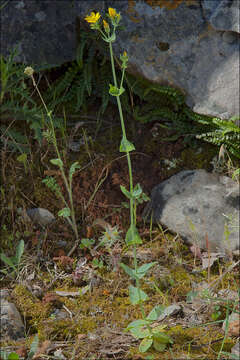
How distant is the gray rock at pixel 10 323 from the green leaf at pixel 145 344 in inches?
26.2

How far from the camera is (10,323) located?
7.63 feet

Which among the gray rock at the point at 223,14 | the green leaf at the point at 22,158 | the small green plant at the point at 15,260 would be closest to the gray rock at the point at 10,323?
the small green plant at the point at 15,260

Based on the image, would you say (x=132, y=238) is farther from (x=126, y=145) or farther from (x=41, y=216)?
(x=41, y=216)

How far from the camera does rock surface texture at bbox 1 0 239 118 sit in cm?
329

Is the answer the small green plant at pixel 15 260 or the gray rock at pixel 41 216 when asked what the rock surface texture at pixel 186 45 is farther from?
the small green plant at pixel 15 260

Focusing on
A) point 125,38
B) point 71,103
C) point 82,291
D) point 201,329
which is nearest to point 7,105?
point 71,103

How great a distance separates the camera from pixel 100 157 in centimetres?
344

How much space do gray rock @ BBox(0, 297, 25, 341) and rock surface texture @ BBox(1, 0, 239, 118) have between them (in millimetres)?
1952

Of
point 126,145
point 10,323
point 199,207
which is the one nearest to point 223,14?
point 199,207

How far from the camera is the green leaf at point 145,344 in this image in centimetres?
210

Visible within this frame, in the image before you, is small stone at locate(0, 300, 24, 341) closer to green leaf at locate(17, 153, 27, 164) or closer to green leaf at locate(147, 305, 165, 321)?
green leaf at locate(147, 305, 165, 321)

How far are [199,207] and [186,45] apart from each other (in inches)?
51.4

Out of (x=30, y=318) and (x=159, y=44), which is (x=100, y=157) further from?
(x=30, y=318)

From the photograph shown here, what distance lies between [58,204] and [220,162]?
1.25 m
